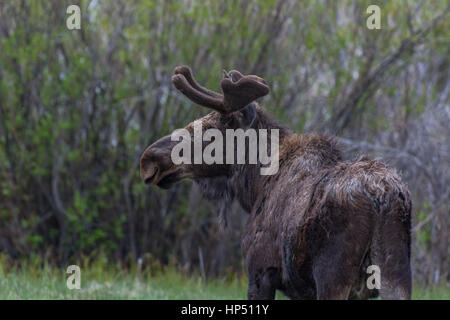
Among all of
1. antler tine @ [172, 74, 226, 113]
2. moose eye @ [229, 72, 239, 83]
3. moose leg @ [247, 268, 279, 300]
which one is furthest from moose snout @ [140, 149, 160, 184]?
moose leg @ [247, 268, 279, 300]

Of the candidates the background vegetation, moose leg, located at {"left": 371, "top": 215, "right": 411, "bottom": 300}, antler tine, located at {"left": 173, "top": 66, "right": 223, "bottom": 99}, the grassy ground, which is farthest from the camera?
the background vegetation

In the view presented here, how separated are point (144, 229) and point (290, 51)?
3711mm

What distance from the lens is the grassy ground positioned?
759 cm

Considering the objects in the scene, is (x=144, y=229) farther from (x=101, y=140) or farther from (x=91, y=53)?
(x=91, y=53)

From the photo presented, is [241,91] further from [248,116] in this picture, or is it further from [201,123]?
[201,123]

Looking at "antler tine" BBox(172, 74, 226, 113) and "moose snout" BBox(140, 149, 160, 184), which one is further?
"moose snout" BBox(140, 149, 160, 184)

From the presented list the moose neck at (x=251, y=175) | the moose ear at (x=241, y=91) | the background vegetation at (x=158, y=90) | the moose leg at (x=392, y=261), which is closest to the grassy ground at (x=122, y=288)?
the background vegetation at (x=158, y=90)

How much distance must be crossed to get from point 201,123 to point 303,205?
1.50 meters

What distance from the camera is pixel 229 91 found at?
5.60 meters

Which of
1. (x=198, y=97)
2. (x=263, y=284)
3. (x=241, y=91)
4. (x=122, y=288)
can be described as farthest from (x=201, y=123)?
(x=122, y=288)

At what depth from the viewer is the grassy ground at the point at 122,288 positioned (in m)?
7.59

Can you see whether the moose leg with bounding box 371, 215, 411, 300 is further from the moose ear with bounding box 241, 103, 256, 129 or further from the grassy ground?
the grassy ground

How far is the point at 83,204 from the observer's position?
450 inches

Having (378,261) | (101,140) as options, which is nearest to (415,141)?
(101,140)
